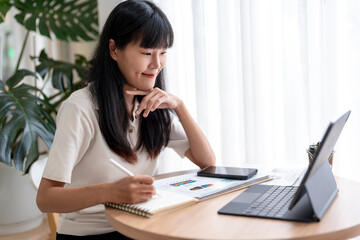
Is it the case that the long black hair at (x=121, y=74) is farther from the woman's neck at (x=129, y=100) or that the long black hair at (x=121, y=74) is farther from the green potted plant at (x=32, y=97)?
the green potted plant at (x=32, y=97)

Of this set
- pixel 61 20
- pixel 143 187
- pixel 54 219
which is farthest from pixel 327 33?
pixel 61 20

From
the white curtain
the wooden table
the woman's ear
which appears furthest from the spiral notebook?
the white curtain

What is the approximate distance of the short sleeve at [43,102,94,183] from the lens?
3.71 ft

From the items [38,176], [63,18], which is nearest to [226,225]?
[38,176]

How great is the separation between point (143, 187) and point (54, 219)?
3.14 ft

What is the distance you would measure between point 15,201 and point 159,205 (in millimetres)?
1726

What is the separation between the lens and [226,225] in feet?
2.89

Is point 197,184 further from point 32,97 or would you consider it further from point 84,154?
point 32,97

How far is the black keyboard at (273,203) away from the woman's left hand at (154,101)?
453 millimetres

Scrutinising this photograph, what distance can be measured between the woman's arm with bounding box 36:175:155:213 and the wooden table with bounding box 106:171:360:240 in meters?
0.04

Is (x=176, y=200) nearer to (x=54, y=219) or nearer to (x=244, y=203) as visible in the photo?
(x=244, y=203)

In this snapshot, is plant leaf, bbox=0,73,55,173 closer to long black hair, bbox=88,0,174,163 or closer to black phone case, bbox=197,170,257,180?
long black hair, bbox=88,0,174,163

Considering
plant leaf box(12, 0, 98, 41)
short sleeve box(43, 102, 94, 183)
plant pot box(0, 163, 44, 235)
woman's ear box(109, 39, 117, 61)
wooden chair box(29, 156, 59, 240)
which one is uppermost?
plant leaf box(12, 0, 98, 41)

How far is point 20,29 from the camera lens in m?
3.65
